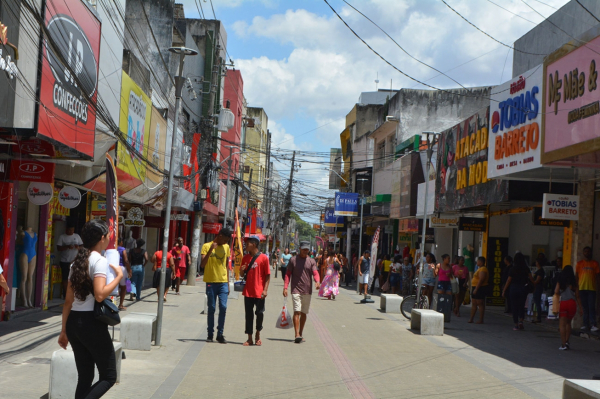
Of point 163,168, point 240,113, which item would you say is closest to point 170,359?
point 163,168

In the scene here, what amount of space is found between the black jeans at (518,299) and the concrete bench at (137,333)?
9.04 meters

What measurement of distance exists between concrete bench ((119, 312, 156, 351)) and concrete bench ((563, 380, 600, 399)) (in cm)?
599

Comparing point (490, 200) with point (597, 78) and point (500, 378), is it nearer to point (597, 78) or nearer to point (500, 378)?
point (597, 78)

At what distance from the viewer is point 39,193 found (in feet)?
42.2

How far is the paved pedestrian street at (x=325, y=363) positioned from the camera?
7938 millimetres

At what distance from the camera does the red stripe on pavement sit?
7.99m

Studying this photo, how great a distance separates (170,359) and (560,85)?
8.89 m

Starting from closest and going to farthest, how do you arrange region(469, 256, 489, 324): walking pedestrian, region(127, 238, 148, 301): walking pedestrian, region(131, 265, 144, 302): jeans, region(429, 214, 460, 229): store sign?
1. region(469, 256, 489, 324): walking pedestrian
2. region(127, 238, 148, 301): walking pedestrian
3. region(131, 265, 144, 302): jeans
4. region(429, 214, 460, 229): store sign

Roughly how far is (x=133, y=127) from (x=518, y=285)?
1170 centimetres

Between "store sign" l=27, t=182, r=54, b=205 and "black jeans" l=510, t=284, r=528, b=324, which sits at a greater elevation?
"store sign" l=27, t=182, r=54, b=205

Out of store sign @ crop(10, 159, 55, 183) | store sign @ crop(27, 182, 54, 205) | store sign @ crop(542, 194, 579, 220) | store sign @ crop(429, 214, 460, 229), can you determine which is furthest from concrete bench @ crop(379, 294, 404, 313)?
store sign @ crop(10, 159, 55, 183)

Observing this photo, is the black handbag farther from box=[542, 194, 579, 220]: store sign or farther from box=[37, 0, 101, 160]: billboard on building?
box=[542, 194, 579, 220]: store sign

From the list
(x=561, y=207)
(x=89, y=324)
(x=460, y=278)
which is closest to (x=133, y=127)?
(x=460, y=278)

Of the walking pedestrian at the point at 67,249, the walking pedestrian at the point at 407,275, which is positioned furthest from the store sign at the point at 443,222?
the walking pedestrian at the point at 67,249
